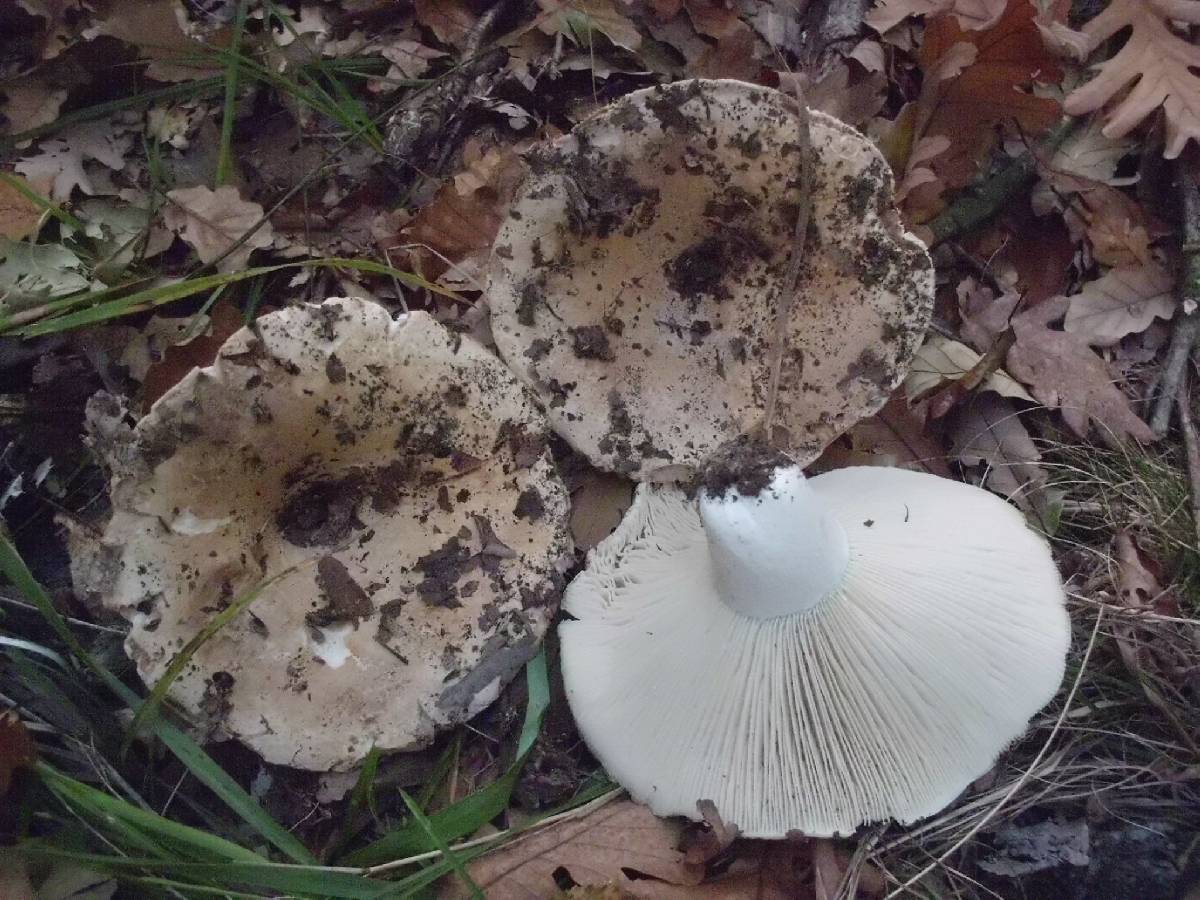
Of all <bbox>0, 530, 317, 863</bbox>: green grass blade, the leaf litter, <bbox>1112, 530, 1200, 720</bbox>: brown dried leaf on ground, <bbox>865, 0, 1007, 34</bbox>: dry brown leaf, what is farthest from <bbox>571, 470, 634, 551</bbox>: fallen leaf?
<bbox>865, 0, 1007, 34</bbox>: dry brown leaf

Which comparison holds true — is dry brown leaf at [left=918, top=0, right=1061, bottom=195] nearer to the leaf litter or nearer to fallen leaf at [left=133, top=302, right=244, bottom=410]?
the leaf litter

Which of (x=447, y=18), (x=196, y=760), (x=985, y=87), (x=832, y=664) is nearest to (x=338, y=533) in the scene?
(x=196, y=760)

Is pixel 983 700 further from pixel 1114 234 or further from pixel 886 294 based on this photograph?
pixel 1114 234

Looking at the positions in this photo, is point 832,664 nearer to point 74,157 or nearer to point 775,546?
point 775,546

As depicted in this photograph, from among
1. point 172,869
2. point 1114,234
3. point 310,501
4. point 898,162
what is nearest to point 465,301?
point 310,501

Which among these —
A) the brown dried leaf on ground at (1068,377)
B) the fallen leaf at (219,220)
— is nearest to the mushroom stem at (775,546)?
the brown dried leaf on ground at (1068,377)

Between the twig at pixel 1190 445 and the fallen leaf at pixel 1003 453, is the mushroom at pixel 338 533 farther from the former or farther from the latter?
the twig at pixel 1190 445
